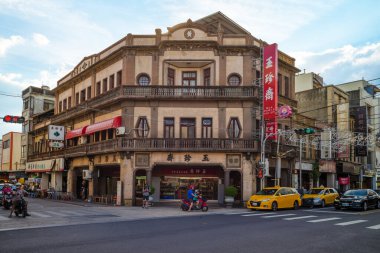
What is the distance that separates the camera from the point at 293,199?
86.1 feet

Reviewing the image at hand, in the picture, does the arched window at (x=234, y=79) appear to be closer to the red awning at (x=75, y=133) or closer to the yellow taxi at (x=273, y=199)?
the yellow taxi at (x=273, y=199)

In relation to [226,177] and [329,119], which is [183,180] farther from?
[329,119]

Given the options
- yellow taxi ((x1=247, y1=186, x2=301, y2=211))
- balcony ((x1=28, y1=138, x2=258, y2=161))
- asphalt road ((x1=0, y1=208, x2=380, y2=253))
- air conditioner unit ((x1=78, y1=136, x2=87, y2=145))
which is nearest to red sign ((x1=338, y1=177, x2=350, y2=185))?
yellow taxi ((x1=247, y1=186, x2=301, y2=211))

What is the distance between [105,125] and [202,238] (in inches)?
788

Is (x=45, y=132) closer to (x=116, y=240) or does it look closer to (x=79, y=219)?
(x=79, y=219)

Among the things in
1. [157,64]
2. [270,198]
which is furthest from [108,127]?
[270,198]

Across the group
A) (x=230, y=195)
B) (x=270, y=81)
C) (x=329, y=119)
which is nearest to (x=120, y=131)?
(x=230, y=195)

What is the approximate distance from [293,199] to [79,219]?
48.3ft

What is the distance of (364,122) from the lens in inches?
1817

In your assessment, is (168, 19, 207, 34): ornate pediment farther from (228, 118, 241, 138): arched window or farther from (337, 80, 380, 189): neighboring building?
(337, 80, 380, 189): neighboring building

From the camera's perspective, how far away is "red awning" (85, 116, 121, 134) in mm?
29312

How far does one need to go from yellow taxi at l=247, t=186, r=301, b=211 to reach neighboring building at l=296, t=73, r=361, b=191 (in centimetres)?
1571

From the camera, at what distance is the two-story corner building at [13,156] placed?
58.2 meters

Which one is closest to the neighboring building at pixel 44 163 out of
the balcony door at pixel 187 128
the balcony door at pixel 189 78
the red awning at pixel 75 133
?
the red awning at pixel 75 133
